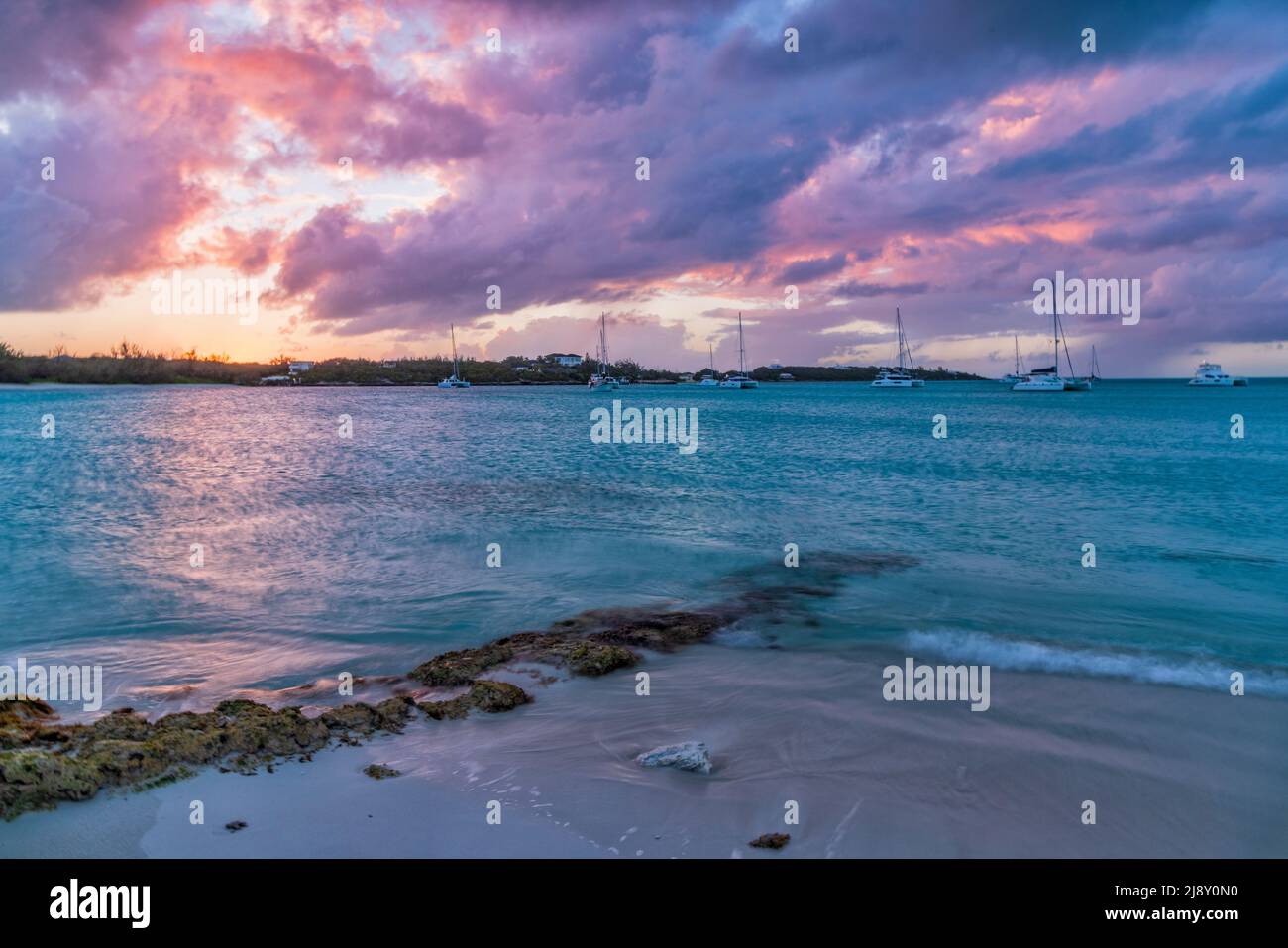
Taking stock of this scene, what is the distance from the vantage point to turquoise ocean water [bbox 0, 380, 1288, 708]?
11.4 metres

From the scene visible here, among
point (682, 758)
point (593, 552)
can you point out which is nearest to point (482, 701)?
point (682, 758)

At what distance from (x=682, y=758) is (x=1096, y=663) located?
6766 mm

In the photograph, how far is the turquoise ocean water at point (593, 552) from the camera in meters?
11.4

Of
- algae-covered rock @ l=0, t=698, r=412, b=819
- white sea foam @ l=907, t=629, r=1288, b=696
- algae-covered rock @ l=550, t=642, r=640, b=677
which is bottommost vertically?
white sea foam @ l=907, t=629, r=1288, b=696

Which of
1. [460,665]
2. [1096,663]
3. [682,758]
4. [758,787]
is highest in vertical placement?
[460,665]

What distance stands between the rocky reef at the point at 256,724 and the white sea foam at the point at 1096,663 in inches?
131

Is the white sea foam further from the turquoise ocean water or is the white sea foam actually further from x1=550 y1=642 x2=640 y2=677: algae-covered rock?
x1=550 y1=642 x2=640 y2=677: algae-covered rock

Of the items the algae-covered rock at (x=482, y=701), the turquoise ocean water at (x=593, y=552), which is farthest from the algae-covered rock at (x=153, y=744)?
the turquoise ocean water at (x=593, y=552)

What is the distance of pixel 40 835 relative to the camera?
5777 mm

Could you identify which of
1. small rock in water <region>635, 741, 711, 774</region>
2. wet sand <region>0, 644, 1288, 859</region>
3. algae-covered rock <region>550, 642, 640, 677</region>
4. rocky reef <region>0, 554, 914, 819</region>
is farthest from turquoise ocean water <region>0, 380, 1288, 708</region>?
small rock in water <region>635, 741, 711, 774</region>

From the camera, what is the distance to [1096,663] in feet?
34.6

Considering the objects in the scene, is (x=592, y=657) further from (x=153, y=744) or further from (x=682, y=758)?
(x=153, y=744)

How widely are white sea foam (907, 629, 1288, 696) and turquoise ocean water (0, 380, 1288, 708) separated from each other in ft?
0.18
